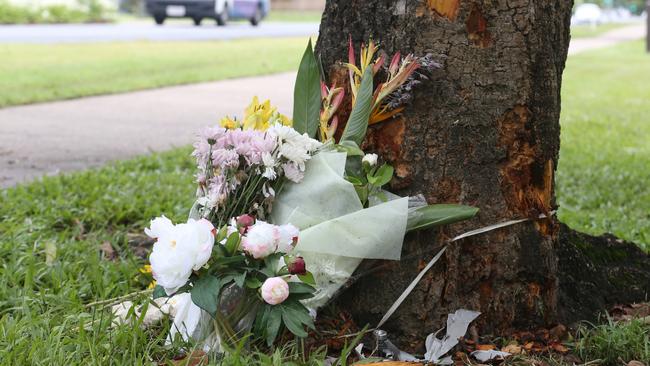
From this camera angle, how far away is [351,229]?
8.37 ft

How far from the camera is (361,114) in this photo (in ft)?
8.70

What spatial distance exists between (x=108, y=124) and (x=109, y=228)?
12.9ft

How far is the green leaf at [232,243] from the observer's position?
238cm

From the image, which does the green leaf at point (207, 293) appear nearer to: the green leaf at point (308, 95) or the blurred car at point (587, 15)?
the green leaf at point (308, 95)

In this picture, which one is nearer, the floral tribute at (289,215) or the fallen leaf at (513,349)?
the floral tribute at (289,215)

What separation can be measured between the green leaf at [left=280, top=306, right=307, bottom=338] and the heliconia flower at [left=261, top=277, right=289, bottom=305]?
Result: 51 mm

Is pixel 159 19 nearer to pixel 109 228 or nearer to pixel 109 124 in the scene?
pixel 109 124

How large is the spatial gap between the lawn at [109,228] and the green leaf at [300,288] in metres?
0.20

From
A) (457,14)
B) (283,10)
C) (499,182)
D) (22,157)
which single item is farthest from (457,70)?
(283,10)

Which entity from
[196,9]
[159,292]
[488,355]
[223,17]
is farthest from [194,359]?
[223,17]

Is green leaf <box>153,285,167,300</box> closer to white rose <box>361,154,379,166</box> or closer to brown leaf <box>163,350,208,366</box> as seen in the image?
brown leaf <box>163,350,208,366</box>

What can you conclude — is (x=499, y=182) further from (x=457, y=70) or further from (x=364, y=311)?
(x=364, y=311)

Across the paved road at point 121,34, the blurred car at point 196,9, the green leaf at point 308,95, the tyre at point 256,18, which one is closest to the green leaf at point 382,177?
the green leaf at point 308,95

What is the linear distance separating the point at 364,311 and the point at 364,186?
396mm
